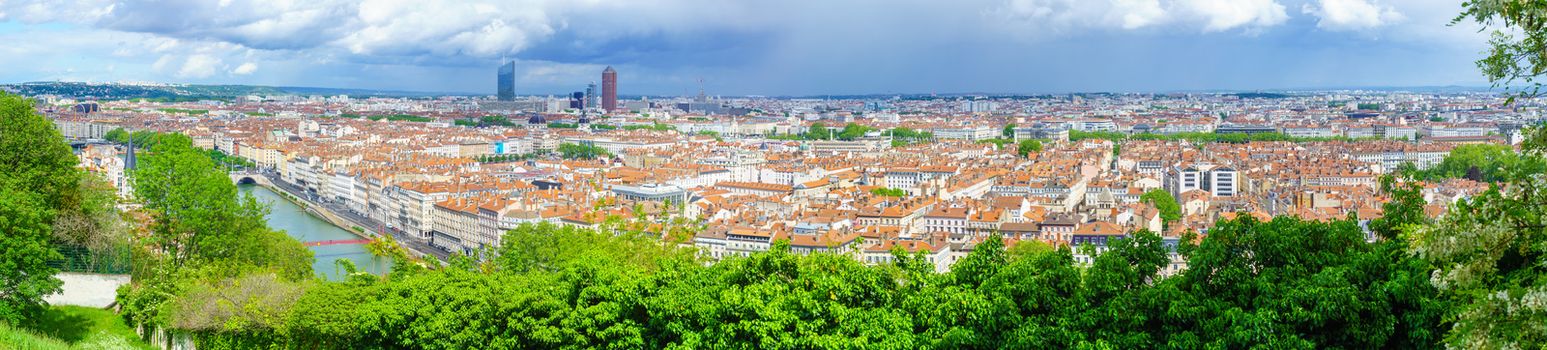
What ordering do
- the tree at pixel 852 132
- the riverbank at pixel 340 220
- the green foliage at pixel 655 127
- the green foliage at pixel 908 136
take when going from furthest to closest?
the green foliage at pixel 655 127, the tree at pixel 852 132, the green foliage at pixel 908 136, the riverbank at pixel 340 220

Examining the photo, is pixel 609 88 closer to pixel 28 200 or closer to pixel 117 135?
pixel 117 135

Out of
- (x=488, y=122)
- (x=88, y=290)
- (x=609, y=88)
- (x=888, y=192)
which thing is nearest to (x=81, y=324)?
(x=88, y=290)

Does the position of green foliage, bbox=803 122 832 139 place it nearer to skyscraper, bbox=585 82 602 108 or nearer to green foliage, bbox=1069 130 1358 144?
green foliage, bbox=1069 130 1358 144

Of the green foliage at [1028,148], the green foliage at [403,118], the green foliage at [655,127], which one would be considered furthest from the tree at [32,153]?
the green foliage at [403,118]

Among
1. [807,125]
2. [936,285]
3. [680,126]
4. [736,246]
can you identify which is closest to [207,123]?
[680,126]

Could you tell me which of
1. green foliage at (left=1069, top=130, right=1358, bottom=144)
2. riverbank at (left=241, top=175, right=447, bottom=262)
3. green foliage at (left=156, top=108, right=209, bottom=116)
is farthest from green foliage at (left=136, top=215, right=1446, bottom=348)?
green foliage at (left=156, top=108, right=209, bottom=116)

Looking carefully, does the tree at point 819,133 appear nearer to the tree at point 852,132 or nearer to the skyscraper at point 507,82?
the tree at point 852,132
